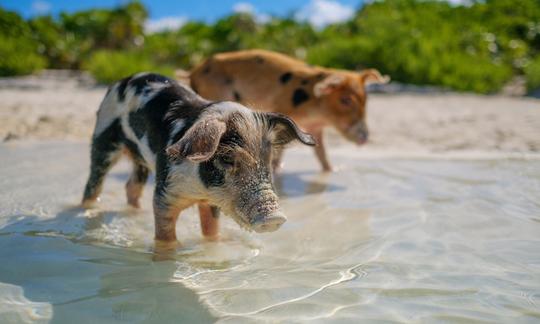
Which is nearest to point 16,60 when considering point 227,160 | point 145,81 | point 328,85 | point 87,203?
point 328,85

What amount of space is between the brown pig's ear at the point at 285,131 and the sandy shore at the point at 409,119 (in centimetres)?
517

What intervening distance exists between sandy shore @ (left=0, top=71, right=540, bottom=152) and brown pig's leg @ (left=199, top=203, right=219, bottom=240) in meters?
4.91

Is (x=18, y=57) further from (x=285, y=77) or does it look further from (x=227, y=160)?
(x=227, y=160)

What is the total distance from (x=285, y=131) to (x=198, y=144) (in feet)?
3.03

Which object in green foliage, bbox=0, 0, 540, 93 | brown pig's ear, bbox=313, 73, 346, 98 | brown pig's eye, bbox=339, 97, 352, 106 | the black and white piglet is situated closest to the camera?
the black and white piglet

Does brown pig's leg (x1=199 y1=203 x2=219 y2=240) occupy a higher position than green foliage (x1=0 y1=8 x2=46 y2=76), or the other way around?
green foliage (x1=0 y1=8 x2=46 y2=76)

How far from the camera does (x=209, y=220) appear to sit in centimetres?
430

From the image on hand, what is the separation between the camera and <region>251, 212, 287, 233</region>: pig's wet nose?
3.04 meters

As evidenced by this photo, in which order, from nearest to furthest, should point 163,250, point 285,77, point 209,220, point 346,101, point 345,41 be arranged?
point 163,250, point 209,220, point 346,101, point 285,77, point 345,41

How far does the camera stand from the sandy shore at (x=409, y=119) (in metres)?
8.82

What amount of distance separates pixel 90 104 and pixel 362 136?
22.1 ft

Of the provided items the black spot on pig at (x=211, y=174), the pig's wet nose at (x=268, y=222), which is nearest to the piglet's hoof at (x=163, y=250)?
the black spot on pig at (x=211, y=174)

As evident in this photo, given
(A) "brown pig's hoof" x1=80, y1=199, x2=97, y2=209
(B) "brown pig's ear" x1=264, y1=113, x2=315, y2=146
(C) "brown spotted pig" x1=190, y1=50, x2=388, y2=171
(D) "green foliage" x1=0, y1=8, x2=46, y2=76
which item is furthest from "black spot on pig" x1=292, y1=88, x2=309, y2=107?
(D) "green foliage" x1=0, y1=8, x2=46, y2=76

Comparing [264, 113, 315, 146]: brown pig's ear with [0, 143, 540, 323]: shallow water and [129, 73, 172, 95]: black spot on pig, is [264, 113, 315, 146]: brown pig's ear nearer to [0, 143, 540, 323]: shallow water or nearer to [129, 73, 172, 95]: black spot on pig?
[0, 143, 540, 323]: shallow water
